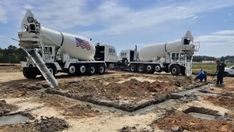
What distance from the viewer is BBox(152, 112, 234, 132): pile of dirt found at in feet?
30.8

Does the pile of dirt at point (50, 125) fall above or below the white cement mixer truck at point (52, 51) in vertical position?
below

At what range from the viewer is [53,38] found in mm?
26578

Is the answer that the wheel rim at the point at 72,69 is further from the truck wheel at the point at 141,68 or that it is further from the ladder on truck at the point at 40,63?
the truck wheel at the point at 141,68

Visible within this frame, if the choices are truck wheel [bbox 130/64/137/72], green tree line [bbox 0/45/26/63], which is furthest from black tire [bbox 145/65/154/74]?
green tree line [bbox 0/45/26/63]

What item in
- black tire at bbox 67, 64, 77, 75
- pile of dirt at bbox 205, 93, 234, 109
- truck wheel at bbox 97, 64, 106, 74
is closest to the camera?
pile of dirt at bbox 205, 93, 234, 109

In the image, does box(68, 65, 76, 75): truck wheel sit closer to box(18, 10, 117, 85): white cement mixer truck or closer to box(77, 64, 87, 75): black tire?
box(18, 10, 117, 85): white cement mixer truck

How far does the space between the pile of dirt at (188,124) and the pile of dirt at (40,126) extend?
278cm

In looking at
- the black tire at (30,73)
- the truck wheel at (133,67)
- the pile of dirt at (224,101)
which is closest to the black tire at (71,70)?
the black tire at (30,73)

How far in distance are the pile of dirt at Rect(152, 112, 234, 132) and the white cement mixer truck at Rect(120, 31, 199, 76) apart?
24089mm

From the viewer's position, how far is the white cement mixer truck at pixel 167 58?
1367 inches

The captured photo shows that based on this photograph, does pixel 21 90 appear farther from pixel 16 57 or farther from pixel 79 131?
pixel 16 57

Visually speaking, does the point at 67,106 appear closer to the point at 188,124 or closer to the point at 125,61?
the point at 188,124

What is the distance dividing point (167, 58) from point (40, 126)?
28.4m

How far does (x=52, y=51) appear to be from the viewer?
26750 mm
